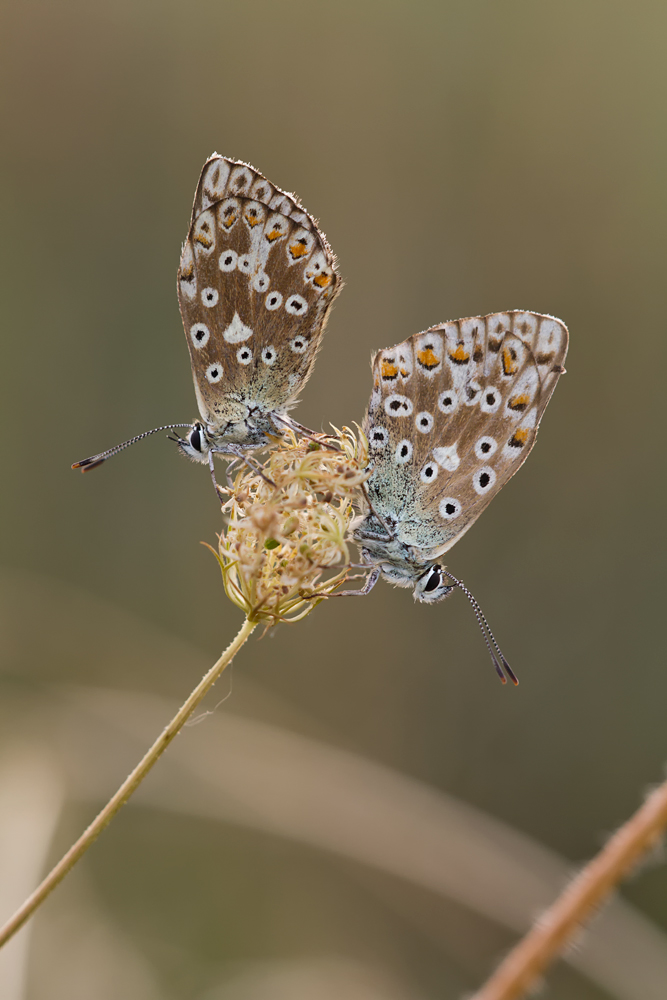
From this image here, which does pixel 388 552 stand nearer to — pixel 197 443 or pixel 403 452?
pixel 403 452

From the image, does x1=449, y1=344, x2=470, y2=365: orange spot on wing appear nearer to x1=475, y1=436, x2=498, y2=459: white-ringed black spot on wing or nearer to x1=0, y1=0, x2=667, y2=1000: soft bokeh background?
x1=475, y1=436, x2=498, y2=459: white-ringed black spot on wing

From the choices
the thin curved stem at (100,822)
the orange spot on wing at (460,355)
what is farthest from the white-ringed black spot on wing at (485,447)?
the thin curved stem at (100,822)

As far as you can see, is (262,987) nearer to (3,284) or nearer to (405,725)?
(405,725)

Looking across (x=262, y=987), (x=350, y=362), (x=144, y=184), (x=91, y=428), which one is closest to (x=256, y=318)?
(x=262, y=987)

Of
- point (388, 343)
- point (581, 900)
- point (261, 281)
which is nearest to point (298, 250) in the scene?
point (261, 281)

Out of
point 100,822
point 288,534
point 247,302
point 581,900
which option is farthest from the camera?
point 247,302

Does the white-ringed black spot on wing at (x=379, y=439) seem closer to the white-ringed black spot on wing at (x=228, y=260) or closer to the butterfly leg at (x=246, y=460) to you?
the butterfly leg at (x=246, y=460)
